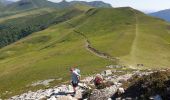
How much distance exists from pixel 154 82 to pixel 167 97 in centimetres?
199

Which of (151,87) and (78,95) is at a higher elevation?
(151,87)

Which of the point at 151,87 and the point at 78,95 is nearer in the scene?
the point at 151,87

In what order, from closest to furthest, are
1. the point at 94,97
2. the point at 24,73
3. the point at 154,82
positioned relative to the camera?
the point at 154,82 < the point at 94,97 < the point at 24,73

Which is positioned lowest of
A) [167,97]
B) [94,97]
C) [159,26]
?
[159,26]

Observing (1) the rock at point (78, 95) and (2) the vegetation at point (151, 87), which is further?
(1) the rock at point (78, 95)

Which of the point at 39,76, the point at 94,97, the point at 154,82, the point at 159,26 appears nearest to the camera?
the point at 154,82

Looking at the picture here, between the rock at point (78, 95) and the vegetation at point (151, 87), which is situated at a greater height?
the vegetation at point (151, 87)

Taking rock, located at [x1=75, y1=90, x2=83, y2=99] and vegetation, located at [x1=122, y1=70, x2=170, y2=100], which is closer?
vegetation, located at [x1=122, y1=70, x2=170, y2=100]

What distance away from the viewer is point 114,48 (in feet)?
332

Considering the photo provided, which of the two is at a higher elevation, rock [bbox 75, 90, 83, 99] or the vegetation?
the vegetation

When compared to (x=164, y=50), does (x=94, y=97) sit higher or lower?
higher

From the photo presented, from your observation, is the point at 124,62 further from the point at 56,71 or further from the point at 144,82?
the point at 144,82

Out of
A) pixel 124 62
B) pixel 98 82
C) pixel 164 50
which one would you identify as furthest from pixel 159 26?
pixel 98 82

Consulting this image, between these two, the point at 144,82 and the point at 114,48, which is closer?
the point at 144,82
